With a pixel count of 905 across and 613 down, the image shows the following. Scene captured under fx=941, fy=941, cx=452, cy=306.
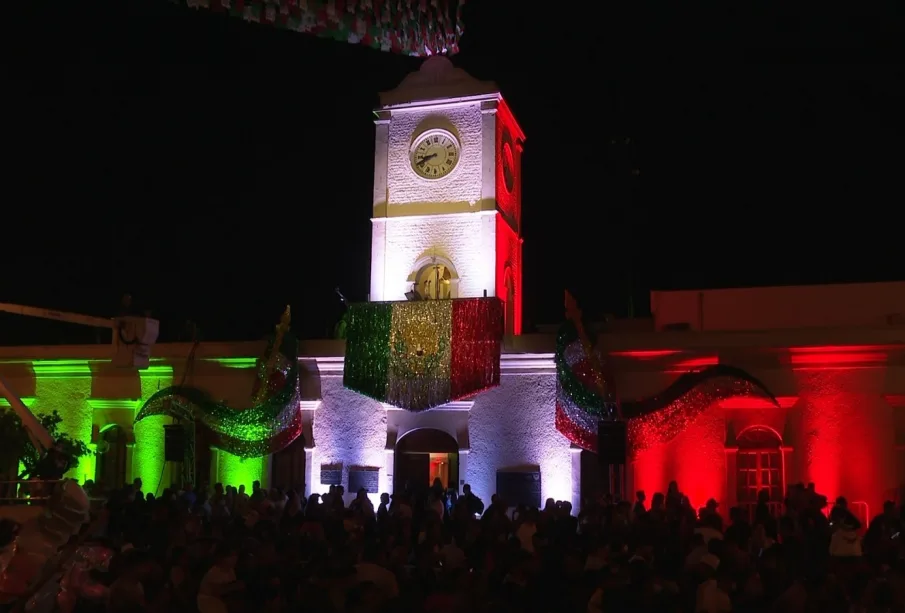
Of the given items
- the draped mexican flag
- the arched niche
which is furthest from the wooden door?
the arched niche

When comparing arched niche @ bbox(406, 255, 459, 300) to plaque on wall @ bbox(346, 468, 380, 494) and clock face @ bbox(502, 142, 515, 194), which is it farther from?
plaque on wall @ bbox(346, 468, 380, 494)

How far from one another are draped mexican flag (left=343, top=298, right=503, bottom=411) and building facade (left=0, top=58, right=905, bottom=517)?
0.52 metres

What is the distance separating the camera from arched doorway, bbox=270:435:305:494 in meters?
20.9

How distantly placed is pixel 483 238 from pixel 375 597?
16.6 m

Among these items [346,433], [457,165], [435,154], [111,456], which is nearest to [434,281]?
[457,165]

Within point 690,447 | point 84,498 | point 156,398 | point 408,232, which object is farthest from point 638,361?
point 84,498

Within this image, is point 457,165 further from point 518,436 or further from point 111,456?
point 111,456

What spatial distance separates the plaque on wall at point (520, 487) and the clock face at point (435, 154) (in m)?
8.00

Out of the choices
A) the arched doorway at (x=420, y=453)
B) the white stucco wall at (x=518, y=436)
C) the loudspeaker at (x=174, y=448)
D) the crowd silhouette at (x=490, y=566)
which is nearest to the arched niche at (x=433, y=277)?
the white stucco wall at (x=518, y=436)

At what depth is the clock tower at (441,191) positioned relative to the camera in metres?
22.9

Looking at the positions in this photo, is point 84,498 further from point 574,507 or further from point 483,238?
point 483,238

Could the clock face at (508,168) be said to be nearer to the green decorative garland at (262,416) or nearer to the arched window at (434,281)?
the arched window at (434,281)

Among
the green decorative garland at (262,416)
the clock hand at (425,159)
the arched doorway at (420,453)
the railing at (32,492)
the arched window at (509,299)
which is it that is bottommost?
the railing at (32,492)

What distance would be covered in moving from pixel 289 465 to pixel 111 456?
447 cm
